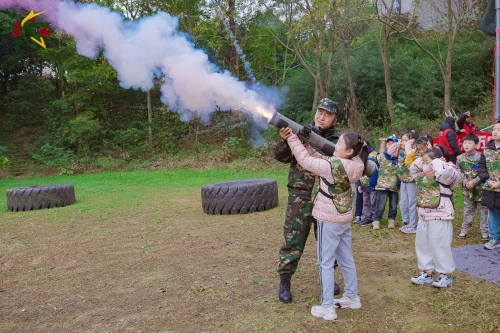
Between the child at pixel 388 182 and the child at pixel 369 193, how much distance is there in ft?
0.57

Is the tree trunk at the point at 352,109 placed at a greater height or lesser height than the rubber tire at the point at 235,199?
greater

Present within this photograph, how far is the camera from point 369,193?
685 cm

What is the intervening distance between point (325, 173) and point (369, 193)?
3953mm

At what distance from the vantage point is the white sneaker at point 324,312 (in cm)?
323

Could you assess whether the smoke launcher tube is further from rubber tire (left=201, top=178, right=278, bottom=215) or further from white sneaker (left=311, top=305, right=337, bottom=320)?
rubber tire (left=201, top=178, right=278, bottom=215)

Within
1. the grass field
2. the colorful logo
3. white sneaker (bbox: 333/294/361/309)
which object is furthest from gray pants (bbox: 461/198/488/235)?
the colorful logo

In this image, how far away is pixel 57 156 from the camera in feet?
66.6

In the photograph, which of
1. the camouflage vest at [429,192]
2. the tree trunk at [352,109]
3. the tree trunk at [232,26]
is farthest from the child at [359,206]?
the tree trunk at [352,109]

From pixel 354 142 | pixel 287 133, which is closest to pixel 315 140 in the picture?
pixel 287 133

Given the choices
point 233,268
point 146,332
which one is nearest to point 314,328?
point 146,332

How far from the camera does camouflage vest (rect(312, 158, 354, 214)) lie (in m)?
3.22

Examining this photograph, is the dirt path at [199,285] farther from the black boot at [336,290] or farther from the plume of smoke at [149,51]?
the plume of smoke at [149,51]

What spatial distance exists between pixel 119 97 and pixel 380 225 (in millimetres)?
20392

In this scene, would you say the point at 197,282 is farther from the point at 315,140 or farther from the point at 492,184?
the point at 492,184
